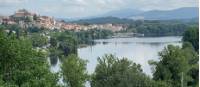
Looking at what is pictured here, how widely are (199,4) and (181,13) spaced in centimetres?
8100

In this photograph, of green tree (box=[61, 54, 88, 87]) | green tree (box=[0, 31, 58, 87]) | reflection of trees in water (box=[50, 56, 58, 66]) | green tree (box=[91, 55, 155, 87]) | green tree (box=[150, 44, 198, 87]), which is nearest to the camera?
green tree (box=[0, 31, 58, 87])

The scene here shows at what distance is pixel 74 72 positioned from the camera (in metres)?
7.76

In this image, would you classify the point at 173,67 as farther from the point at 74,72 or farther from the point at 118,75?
the point at 74,72

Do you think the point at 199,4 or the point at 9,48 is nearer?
the point at 199,4

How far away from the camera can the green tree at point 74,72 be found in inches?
301

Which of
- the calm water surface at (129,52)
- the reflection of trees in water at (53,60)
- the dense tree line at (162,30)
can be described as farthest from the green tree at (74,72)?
the dense tree line at (162,30)

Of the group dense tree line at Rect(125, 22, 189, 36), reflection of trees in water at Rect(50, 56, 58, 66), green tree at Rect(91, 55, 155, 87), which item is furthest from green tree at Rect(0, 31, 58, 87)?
dense tree line at Rect(125, 22, 189, 36)

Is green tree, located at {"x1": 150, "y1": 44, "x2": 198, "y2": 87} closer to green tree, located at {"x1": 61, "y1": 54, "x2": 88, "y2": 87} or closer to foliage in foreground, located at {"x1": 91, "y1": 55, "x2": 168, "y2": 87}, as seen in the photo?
foliage in foreground, located at {"x1": 91, "y1": 55, "x2": 168, "y2": 87}

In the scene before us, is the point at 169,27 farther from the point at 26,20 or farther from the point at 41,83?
the point at 41,83

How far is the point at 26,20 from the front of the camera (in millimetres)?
40312

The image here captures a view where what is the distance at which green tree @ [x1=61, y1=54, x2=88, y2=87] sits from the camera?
7645 mm

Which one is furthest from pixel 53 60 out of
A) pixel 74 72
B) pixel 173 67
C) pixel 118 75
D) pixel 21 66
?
pixel 21 66

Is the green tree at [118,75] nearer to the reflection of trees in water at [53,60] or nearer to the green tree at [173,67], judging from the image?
the green tree at [173,67]

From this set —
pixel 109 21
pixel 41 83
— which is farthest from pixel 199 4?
pixel 109 21
